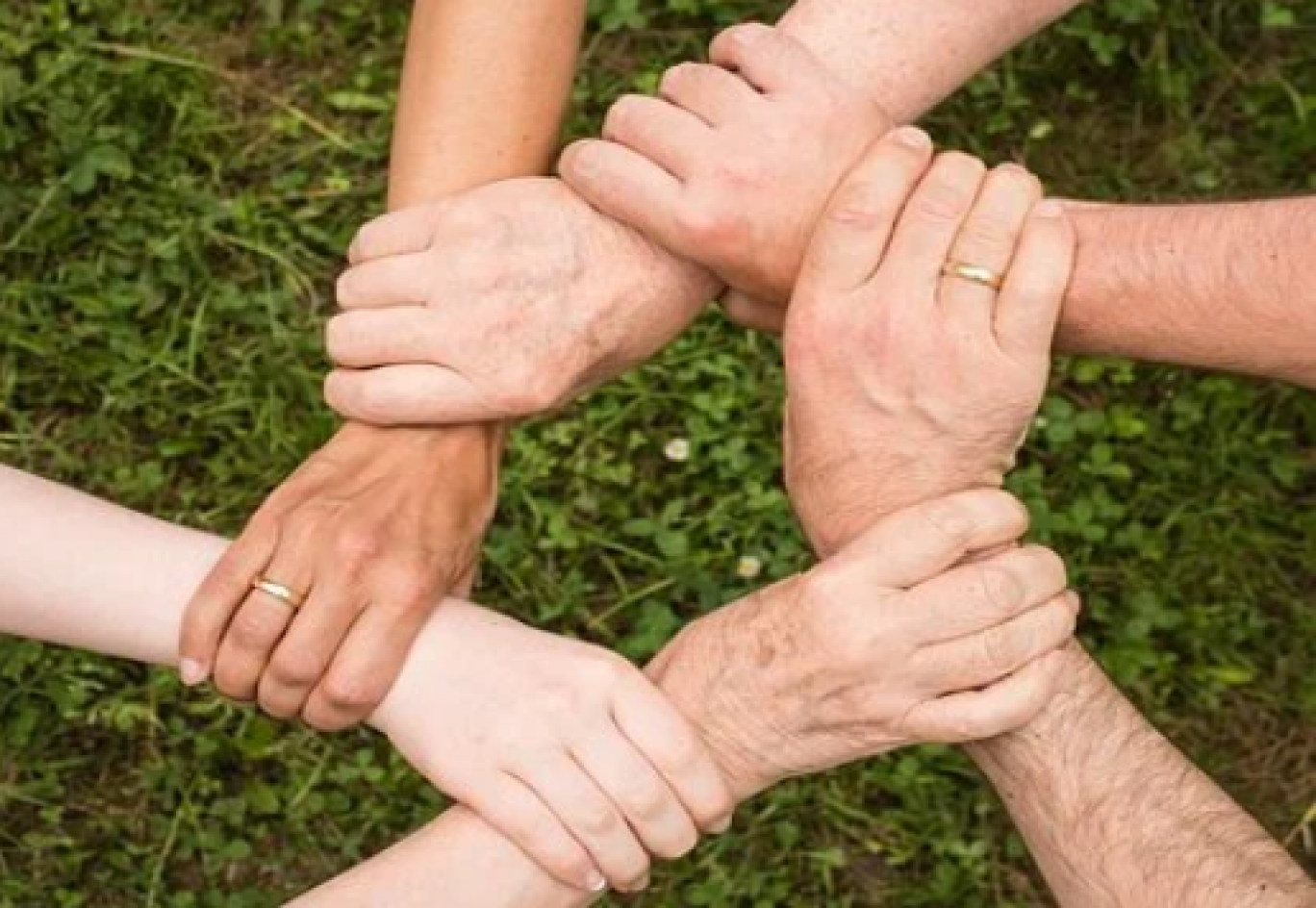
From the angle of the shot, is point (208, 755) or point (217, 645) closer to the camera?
point (217, 645)

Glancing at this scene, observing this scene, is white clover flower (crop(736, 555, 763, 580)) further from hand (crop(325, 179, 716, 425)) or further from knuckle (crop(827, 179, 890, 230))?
knuckle (crop(827, 179, 890, 230))

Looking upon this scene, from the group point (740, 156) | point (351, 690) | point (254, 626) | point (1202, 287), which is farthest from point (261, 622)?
point (1202, 287)

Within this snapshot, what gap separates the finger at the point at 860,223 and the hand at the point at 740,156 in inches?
2.0

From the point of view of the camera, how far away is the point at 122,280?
350 centimetres

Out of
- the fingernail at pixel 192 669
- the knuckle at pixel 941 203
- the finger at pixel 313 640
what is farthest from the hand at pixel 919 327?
the fingernail at pixel 192 669

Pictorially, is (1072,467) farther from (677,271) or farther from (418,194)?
(418,194)

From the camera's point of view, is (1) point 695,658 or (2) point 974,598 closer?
(2) point 974,598

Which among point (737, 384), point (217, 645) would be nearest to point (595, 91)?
point (737, 384)

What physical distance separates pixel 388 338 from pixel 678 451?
102 cm

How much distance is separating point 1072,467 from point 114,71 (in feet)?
5.83

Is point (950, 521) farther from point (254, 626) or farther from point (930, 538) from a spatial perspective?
point (254, 626)

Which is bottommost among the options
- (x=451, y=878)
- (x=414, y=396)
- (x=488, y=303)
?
(x=451, y=878)

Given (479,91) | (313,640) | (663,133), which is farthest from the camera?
(479,91)

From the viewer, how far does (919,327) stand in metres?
2.32
